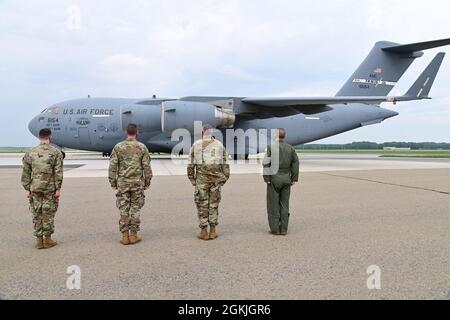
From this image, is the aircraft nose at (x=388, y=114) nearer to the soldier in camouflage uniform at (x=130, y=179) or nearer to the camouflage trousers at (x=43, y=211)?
the soldier in camouflage uniform at (x=130, y=179)

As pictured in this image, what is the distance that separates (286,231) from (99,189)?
606cm

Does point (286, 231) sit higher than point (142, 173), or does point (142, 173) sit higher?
point (142, 173)

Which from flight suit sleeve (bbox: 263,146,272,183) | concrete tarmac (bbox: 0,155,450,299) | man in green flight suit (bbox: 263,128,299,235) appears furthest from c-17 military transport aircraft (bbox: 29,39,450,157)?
man in green flight suit (bbox: 263,128,299,235)

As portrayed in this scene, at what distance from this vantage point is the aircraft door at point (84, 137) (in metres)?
19.1

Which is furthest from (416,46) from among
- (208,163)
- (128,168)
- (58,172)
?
(58,172)

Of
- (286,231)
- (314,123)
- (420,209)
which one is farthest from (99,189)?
(314,123)

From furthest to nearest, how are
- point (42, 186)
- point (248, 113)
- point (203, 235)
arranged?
1. point (248, 113)
2. point (203, 235)
3. point (42, 186)

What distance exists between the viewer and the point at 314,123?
71.8 feet

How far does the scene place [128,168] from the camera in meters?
4.67

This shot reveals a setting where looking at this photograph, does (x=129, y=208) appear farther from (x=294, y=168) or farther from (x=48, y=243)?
(x=294, y=168)

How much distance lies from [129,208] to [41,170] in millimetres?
1271

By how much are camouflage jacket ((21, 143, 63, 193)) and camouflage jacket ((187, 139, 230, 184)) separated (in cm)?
186

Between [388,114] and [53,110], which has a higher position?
[53,110]
